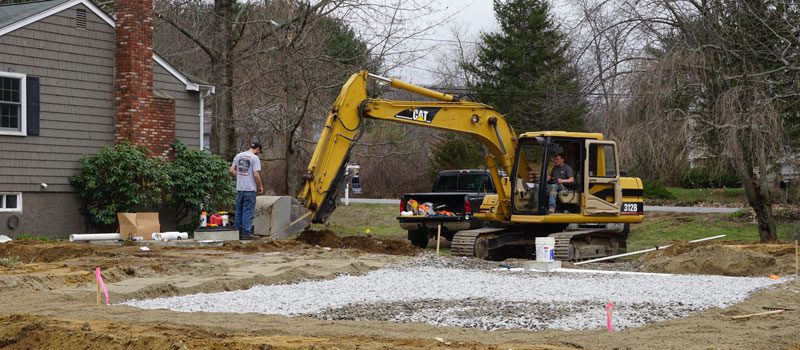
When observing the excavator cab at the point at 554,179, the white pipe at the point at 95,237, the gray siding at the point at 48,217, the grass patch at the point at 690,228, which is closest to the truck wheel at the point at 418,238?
the excavator cab at the point at 554,179

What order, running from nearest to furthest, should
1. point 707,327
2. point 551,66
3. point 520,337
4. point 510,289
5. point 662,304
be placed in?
point 520,337 → point 707,327 → point 662,304 → point 510,289 → point 551,66

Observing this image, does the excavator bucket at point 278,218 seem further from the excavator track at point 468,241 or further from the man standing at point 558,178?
the man standing at point 558,178

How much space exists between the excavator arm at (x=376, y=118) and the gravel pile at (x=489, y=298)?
3810 millimetres

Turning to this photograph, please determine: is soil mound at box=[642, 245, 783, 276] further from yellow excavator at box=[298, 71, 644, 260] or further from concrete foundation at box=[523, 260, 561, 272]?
yellow excavator at box=[298, 71, 644, 260]

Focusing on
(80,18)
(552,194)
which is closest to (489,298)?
(552,194)

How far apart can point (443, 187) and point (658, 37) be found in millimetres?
6524

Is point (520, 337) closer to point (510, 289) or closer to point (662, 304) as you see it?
point (662, 304)

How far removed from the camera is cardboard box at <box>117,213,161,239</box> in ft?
71.7

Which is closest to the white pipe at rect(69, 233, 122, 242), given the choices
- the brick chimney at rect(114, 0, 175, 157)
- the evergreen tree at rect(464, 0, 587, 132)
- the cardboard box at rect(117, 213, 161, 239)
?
the cardboard box at rect(117, 213, 161, 239)

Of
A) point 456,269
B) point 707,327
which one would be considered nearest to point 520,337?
point 707,327

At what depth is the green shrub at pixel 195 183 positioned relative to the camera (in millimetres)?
24250

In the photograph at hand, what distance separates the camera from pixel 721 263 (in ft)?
55.8

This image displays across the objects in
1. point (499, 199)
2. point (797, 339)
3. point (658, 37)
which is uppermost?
point (658, 37)

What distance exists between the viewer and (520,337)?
926 cm
